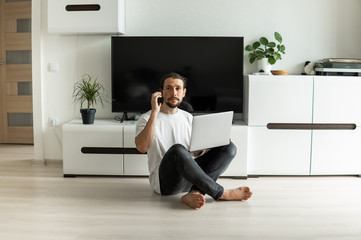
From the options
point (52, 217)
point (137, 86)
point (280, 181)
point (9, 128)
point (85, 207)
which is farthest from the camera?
point (9, 128)

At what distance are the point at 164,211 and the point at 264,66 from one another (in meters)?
1.96

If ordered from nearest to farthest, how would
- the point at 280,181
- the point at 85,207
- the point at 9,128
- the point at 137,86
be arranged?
the point at 85,207 → the point at 280,181 → the point at 137,86 → the point at 9,128

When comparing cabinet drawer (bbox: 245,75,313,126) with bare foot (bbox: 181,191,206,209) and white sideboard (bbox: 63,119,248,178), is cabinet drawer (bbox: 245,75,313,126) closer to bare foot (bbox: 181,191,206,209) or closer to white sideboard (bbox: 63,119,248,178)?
white sideboard (bbox: 63,119,248,178)

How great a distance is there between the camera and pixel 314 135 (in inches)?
150

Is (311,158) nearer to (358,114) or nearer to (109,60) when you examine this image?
(358,114)

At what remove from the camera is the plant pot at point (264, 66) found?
4.05m

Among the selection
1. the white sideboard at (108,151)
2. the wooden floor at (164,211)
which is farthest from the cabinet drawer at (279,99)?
the wooden floor at (164,211)

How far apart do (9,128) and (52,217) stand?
3.38 meters

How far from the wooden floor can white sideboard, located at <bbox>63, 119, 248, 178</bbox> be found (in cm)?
10

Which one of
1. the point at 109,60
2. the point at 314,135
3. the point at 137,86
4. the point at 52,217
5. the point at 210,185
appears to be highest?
the point at 109,60

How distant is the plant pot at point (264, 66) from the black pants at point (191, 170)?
132 cm

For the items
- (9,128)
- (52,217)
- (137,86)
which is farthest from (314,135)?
(9,128)

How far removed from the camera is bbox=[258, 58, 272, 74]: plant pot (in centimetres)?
405

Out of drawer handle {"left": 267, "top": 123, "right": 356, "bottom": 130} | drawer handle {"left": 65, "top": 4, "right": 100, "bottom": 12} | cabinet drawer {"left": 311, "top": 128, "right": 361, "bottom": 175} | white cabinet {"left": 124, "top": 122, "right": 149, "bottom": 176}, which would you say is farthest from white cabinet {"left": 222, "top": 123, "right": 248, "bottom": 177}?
drawer handle {"left": 65, "top": 4, "right": 100, "bottom": 12}
